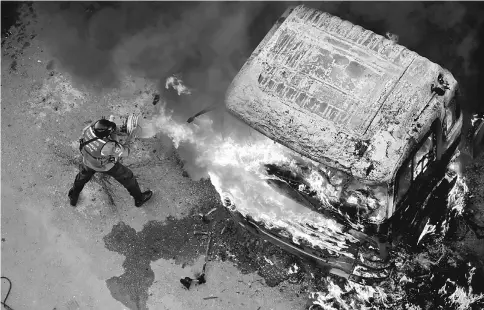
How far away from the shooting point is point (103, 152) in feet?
16.3

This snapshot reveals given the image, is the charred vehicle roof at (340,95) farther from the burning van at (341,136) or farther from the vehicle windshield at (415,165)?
the vehicle windshield at (415,165)

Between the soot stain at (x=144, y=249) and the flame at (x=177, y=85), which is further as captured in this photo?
the flame at (x=177, y=85)

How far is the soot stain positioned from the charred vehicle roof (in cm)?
170

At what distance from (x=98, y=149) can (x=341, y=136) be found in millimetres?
2176

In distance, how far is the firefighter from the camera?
4922mm

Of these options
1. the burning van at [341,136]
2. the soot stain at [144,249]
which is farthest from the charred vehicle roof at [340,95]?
the soot stain at [144,249]

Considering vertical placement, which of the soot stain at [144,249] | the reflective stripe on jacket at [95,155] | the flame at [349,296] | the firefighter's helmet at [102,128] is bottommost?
the soot stain at [144,249]

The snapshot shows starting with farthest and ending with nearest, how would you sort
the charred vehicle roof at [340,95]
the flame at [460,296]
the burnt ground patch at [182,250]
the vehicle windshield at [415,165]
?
1. the burnt ground patch at [182,250]
2. the flame at [460,296]
3. the vehicle windshield at [415,165]
4. the charred vehicle roof at [340,95]

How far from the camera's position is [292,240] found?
4.97 meters

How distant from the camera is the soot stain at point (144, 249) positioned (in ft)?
18.8

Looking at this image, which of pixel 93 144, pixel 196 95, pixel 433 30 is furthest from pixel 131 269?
pixel 433 30

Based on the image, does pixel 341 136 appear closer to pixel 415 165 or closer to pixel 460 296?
pixel 415 165

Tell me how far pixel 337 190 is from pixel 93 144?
2.22m

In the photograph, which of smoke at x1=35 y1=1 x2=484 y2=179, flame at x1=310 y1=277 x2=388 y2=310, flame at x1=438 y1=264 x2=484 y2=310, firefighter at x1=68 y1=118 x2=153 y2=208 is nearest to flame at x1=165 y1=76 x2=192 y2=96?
smoke at x1=35 y1=1 x2=484 y2=179
